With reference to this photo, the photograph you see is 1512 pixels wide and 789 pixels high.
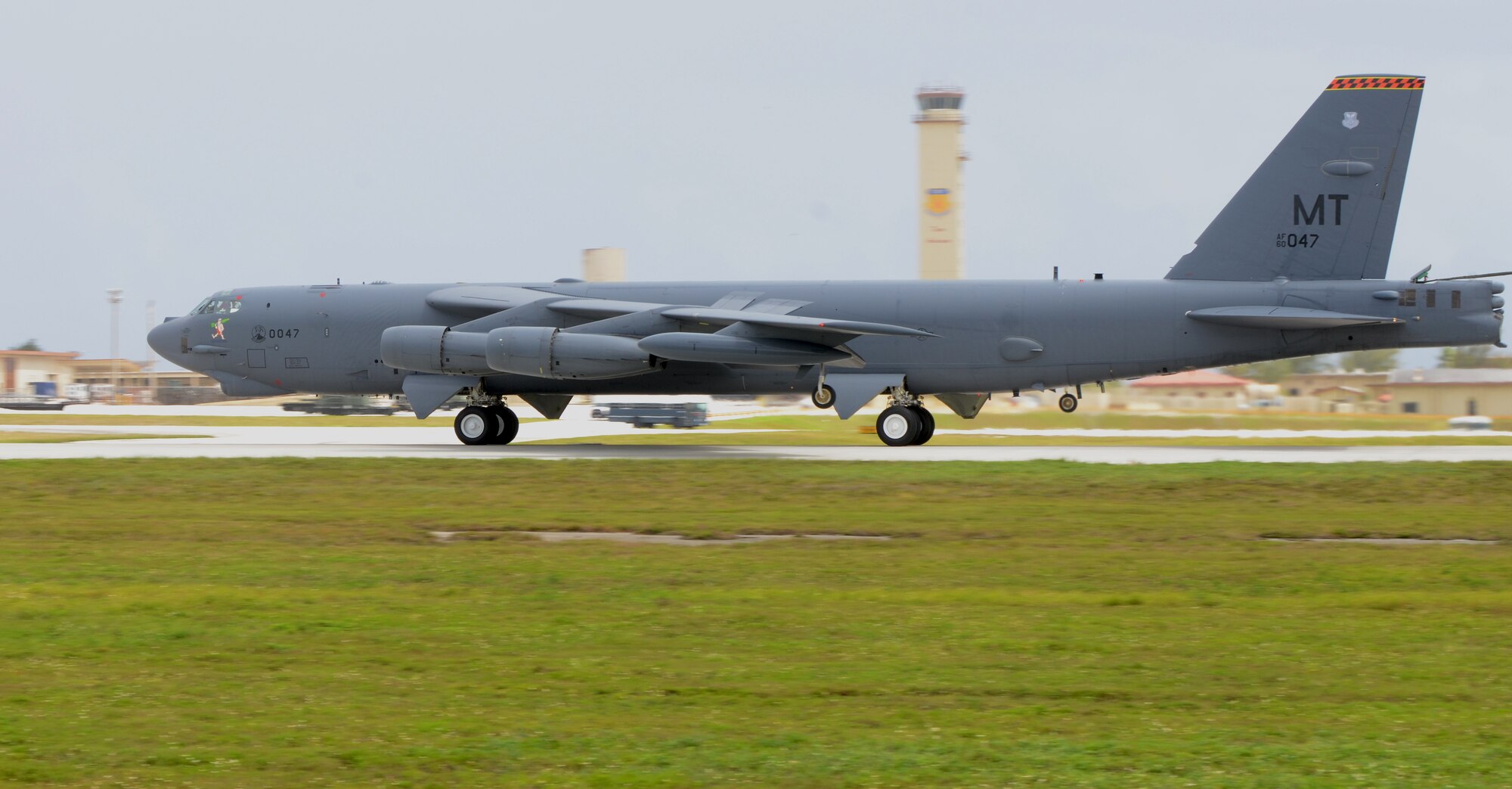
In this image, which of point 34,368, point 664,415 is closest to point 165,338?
point 664,415

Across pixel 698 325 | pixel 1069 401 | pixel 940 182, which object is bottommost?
pixel 1069 401

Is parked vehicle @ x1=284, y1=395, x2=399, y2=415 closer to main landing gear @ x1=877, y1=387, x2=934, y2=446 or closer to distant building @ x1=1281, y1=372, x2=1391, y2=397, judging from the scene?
main landing gear @ x1=877, y1=387, x2=934, y2=446

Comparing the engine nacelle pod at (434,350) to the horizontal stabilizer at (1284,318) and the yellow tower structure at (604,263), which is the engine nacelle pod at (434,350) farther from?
the yellow tower structure at (604,263)

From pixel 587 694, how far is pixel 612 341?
18.5 m

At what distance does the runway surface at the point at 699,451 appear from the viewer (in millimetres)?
23156

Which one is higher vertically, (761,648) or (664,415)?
(761,648)

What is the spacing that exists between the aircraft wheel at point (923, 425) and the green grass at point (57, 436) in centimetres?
1675

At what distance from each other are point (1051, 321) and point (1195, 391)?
58.2 feet

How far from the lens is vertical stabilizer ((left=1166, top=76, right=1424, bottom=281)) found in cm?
2567

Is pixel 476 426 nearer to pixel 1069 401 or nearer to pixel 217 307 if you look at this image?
pixel 217 307

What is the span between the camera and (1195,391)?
1647 inches

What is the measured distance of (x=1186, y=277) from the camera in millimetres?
26297

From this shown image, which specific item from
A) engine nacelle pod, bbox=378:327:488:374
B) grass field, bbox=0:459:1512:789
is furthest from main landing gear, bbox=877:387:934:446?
grass field, bbox=0:459:1512:789

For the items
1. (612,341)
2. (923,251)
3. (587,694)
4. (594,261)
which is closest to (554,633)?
(587,694)
